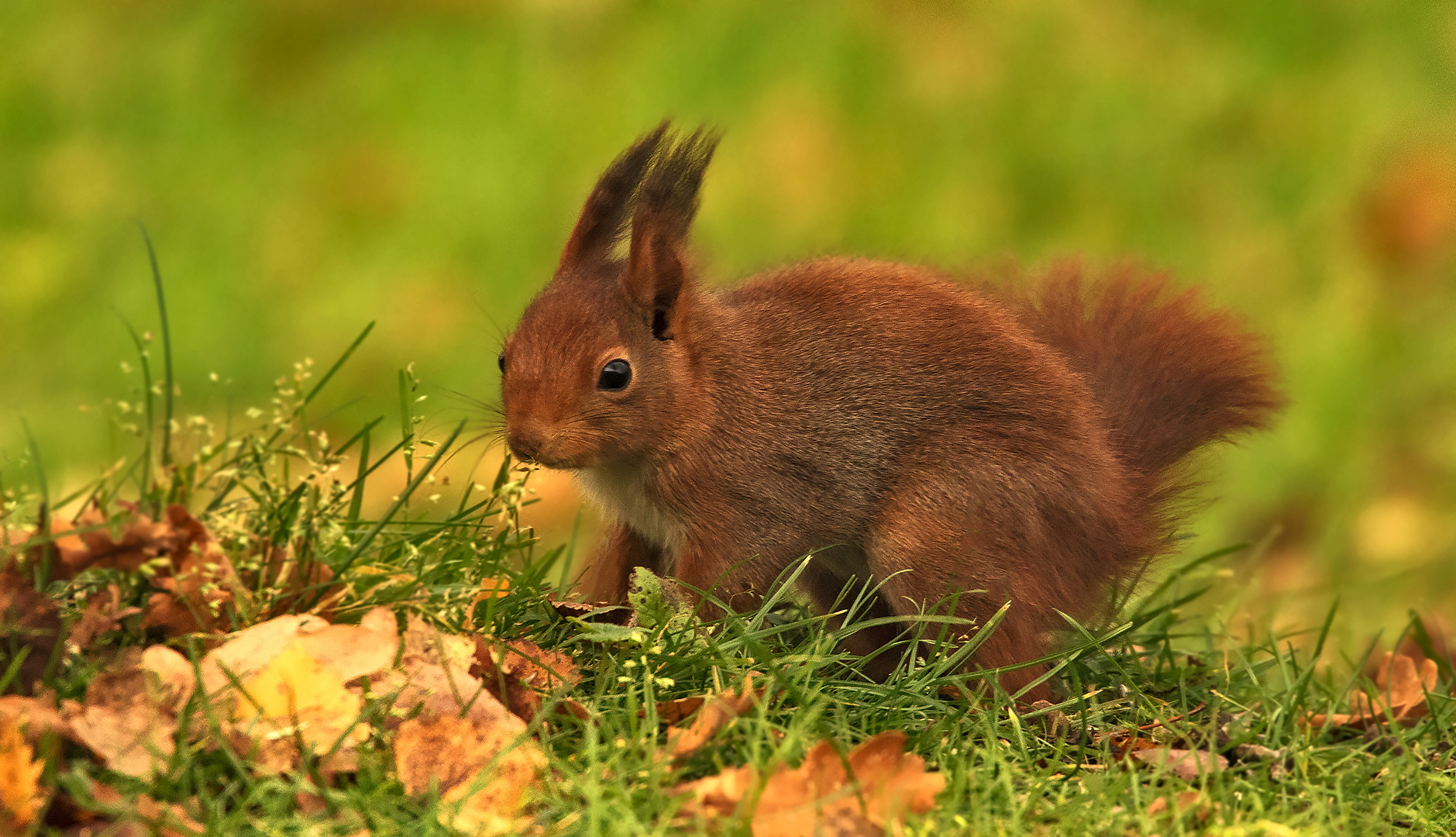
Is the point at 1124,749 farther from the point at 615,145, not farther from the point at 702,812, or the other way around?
the point at 615,145

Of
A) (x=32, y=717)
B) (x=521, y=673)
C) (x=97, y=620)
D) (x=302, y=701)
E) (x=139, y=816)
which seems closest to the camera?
(x=139, y=816)

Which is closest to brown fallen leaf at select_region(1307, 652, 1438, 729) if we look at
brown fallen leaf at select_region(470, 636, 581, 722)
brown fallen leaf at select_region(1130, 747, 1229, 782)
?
brown fallen leaf at select_region(1130, 747, 1229, 782)

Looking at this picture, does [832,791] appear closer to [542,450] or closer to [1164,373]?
[542,450]

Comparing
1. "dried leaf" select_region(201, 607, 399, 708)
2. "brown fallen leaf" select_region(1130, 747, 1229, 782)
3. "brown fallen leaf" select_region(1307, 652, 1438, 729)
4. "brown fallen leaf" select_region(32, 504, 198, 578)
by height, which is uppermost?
"brown fallen leaf" select_region(32, 504, 198, 578)

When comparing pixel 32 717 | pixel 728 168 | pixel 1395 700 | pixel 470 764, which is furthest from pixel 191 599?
pixel 728 168

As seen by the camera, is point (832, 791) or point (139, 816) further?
point (832, 791)

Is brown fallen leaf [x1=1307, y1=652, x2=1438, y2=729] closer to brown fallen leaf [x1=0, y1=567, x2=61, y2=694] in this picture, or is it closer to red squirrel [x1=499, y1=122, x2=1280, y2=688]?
red squirrel [x1=499, y1=122, x2=1280, y2=688]

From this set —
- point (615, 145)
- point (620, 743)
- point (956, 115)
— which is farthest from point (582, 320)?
point (956, 115)
